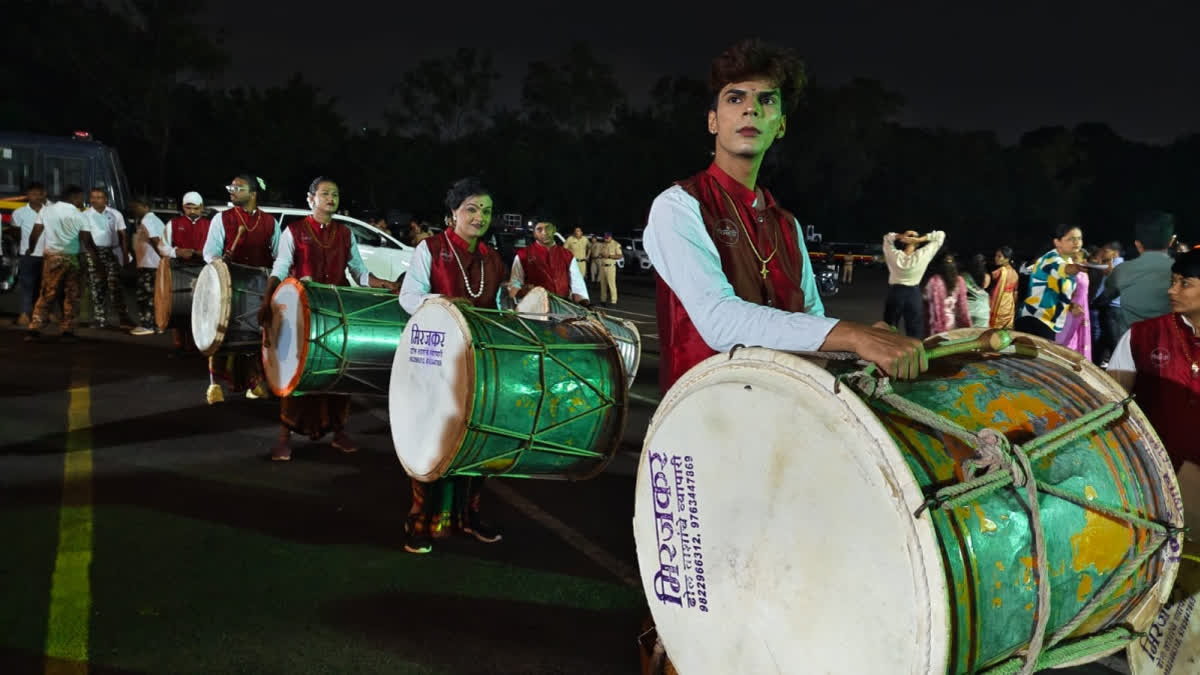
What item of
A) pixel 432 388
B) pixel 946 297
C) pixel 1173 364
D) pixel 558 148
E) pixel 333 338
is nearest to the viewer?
pixel 1173 364

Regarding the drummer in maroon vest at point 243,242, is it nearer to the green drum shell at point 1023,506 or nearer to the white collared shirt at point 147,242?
the white collared shirt at point 147,242

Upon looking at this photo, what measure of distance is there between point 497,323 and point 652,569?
2136mm

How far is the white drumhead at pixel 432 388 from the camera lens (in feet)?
14.2

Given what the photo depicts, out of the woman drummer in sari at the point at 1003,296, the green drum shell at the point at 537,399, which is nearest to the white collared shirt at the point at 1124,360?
the green drum shell at the point at 537,399

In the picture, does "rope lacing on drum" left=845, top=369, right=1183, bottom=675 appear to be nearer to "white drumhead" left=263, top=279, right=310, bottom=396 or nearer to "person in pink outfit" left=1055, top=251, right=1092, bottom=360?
"white drumhead" left=263, top=279, right=310, bottom=396

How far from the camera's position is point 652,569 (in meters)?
2.54

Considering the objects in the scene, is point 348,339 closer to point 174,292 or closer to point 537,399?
point 537,399

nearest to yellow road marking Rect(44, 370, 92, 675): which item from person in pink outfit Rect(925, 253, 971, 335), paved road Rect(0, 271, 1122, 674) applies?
paved road Rect(0, 271, 1122, 674)

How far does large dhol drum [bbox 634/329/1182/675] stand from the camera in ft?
6.43

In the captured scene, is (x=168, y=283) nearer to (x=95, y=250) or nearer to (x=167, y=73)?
(x=95, y=250)

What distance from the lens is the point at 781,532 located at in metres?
2.17

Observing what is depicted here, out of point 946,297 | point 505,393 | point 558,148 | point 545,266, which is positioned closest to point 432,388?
point 505,393

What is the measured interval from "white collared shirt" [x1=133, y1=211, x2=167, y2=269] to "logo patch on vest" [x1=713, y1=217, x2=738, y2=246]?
448 inches

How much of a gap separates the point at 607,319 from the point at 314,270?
229 cm
